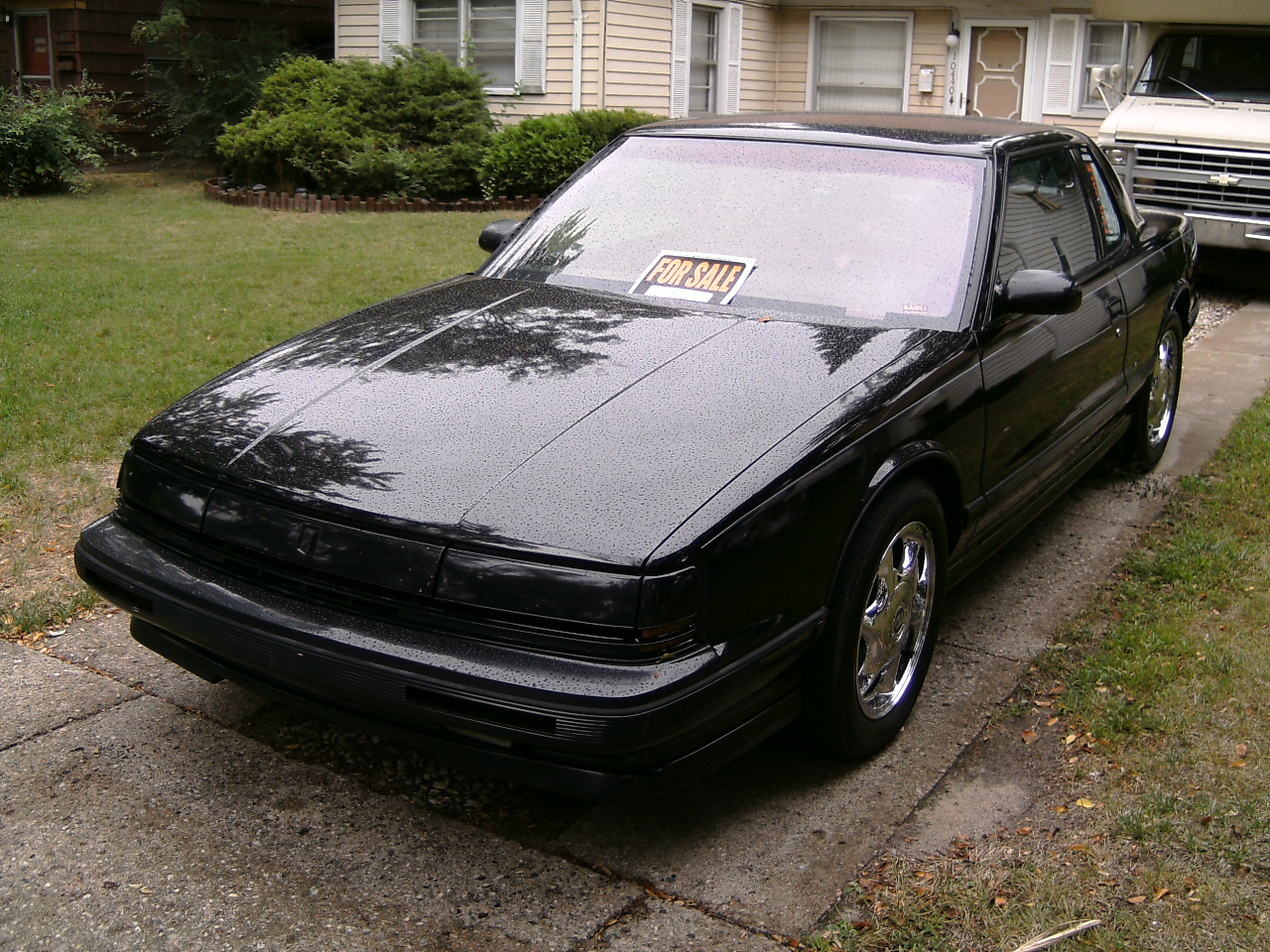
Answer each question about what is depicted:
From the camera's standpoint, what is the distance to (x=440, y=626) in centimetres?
275

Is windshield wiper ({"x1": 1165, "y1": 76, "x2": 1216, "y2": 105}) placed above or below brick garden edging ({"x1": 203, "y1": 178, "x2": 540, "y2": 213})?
above

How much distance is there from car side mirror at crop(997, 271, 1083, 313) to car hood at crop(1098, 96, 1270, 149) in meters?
7.11

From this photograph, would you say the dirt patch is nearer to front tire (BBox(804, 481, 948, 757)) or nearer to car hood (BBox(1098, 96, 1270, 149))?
front tire (BBox(804, 481, 948, 757))

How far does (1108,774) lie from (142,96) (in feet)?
66.1

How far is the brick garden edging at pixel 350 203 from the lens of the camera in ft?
45.6

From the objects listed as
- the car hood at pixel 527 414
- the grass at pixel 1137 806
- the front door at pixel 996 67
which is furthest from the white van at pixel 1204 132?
the front door at pixel 996 67

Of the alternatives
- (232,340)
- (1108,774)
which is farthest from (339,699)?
(232,340)

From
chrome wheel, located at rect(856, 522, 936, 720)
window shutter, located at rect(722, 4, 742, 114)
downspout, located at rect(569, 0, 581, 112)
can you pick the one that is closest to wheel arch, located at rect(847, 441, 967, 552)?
chrome wheel, located at rect(856, 522, 936, 720)

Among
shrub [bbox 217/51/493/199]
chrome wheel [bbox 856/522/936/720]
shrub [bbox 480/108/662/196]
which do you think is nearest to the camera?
chrome wheel [bbox 856/522/936/720]

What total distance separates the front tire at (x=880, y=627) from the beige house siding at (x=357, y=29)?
15.5 metres

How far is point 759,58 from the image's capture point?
19.1 metres

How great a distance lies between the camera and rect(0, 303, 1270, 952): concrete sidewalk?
2.78m

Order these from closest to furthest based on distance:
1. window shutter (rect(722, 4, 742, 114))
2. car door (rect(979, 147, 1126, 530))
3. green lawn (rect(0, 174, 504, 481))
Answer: car door (rect(979, 147, 1126, 530)) < green lawn (rect(0, 174, 504, 481)) < window shutter (rect(722, 4, 742, 114))

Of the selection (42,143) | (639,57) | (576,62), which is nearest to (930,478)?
(576,62)
